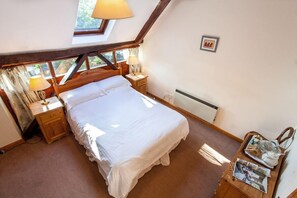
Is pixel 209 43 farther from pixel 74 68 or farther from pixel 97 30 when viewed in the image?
pixel 74 68

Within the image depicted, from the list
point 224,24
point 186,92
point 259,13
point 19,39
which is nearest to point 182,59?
point 186,92

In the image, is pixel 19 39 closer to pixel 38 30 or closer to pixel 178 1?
pixel 38 30

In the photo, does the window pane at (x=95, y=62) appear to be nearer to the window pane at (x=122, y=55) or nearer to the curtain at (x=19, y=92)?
the window pane at (x=122, y=55)

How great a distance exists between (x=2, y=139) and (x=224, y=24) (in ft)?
12.7

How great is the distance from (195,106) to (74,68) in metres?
2.47

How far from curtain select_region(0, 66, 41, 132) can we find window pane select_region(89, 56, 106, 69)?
1.17m

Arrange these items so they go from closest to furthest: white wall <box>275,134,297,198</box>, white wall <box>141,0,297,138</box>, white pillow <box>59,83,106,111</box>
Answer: white wall <box>275,134,297,198</box>
white wall <box>141,0,297,138</box>
white pillow <box>59,83,106,111</box>

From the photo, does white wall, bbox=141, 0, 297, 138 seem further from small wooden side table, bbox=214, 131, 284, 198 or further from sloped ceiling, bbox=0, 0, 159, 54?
small wooden side table, bbox=214, 131, 284, 198

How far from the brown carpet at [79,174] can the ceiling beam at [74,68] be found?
1.13 m

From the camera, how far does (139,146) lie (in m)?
1.92

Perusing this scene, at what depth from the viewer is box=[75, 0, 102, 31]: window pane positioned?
2.28 m

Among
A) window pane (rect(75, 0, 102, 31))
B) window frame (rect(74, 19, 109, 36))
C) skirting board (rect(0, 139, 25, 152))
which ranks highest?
window pane (rect(75, 0, 102, 31))

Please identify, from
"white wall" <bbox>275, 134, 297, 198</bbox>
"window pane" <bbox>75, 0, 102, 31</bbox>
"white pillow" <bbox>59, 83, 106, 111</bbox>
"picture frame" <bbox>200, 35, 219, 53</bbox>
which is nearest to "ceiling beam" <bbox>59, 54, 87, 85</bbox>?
"white pillow" <bbox>59, 83, 106, 111</bbox>

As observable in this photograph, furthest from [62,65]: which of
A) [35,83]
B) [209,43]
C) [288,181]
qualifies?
[288,181]
